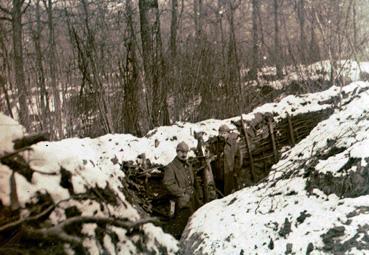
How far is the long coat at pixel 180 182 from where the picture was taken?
6844 mm

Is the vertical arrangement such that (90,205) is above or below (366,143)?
above

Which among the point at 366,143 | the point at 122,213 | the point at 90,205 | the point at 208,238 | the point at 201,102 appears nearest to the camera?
the point at 90,205

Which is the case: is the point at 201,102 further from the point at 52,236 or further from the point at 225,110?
the point at 52,236

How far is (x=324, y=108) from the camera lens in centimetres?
912

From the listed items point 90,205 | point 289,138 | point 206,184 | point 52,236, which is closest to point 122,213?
point 90,205

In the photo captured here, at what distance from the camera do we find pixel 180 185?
6910mm

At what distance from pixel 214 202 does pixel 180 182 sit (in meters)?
0.58

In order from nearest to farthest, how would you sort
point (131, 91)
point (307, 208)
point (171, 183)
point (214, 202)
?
point (307, 208) < point (171, 183) < point (214, 202) < point (131, 91)

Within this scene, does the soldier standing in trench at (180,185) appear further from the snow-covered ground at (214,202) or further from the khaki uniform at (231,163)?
the khaki uniform at (231,163)

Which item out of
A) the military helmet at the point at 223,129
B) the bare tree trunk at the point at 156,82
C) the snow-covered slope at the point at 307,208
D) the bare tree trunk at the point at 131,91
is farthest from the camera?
the bare tree trunk at the point at 156,82

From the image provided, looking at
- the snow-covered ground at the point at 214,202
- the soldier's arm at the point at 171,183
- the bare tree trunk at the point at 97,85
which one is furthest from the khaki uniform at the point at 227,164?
the bare tree trunk at the point at 97,85

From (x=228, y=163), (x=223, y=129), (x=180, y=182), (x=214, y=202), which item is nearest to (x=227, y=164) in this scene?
(x=228, y=163)

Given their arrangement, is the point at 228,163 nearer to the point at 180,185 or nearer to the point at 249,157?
the point at 249,157

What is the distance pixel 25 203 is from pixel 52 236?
0.21 metres
